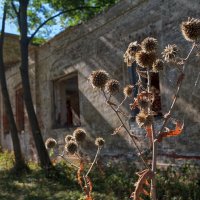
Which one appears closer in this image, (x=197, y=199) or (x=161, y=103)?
(x=197, y=199)

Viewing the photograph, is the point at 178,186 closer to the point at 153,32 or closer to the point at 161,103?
the point at 161,103

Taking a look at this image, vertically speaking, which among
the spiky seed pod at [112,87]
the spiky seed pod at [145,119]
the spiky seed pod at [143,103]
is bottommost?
the spiky seed pod at [145,119]

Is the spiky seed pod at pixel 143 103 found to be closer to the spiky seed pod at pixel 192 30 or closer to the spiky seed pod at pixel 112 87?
the spiky seed pod at pixel 112 87

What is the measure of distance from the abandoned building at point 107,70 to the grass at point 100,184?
482 mm

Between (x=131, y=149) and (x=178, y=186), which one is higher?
(x=131, y=149)

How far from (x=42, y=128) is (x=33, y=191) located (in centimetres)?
423

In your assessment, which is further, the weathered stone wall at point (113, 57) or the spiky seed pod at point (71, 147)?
the weathered stone wall at point (113, 57)

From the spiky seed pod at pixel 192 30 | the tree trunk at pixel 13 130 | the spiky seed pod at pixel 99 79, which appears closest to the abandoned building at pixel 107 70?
the tree trunk at pixel 13 130

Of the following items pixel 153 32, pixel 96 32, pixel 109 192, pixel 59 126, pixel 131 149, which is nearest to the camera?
Result: pixel 109 192

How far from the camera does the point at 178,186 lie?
716 centimetres

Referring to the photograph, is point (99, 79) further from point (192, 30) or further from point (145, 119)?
point (192, 30)

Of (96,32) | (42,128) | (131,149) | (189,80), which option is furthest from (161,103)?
(42,128)

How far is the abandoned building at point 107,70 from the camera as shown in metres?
7.64

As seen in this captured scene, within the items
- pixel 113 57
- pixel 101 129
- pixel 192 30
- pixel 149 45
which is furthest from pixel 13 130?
pixel 192 30
